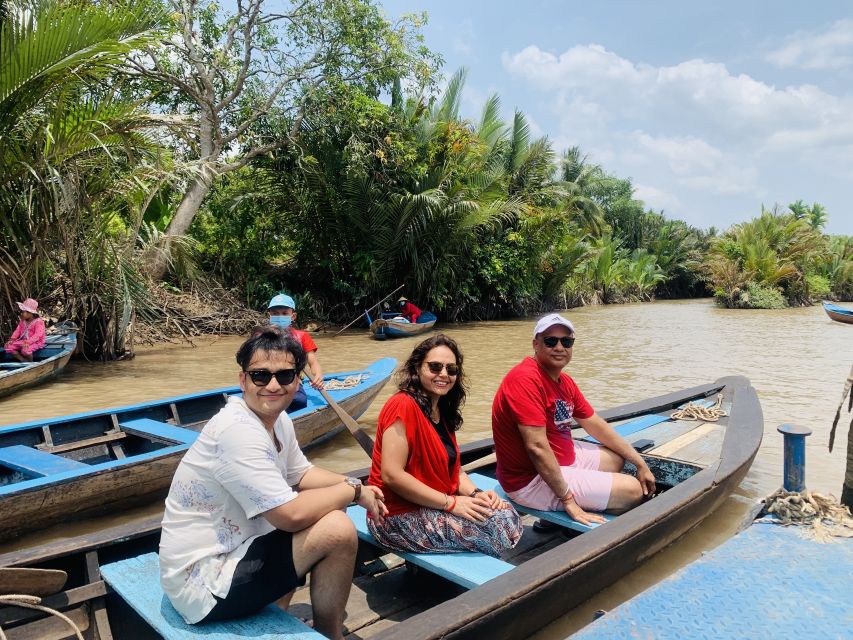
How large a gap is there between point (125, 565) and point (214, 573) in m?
0.72

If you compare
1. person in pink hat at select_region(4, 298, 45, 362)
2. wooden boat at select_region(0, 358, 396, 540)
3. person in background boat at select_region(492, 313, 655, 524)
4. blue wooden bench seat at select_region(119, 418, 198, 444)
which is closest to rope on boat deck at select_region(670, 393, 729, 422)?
person in background boat at select_region(492, 313, 655, 524)

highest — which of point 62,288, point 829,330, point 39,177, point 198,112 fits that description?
point 198,112

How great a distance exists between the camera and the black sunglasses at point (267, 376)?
2107 mm

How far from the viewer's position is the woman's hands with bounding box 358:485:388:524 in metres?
2.38

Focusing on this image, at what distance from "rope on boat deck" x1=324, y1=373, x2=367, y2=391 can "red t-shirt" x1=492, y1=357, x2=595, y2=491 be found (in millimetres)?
3437

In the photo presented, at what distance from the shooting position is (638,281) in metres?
34.1

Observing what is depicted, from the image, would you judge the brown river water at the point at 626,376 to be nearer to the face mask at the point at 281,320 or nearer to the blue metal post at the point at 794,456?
the blue metal post at the point at 794,456

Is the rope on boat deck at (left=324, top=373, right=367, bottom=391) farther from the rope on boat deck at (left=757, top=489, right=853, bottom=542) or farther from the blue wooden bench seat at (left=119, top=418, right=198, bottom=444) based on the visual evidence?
the rope on boat deck at (left=757, top=489, right=853, bottom=542)

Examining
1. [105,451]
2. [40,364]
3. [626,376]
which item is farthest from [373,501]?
[626,376]

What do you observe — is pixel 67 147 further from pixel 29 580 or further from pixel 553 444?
pixel 553 444

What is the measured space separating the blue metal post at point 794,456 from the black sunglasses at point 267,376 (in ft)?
7.58

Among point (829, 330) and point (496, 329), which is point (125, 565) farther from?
point (829, 330)

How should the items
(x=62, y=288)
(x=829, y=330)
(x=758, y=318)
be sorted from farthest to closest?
1. (x=758, y=318)
2. (x=829, y=330)
3. (x=62, y=288)

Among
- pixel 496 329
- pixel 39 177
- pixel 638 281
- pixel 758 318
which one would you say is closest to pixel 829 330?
pixel 758 318
